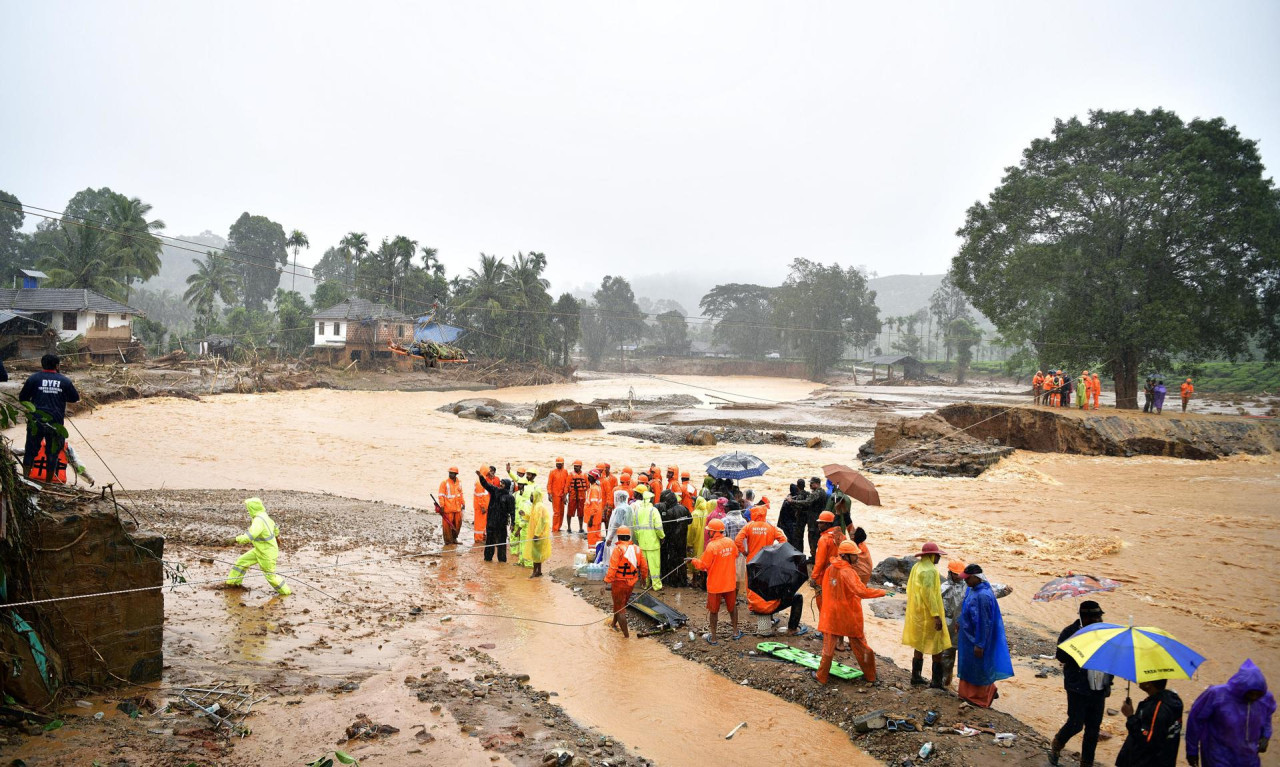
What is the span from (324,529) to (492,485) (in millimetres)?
3765

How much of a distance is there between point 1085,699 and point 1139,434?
2221 centimetres

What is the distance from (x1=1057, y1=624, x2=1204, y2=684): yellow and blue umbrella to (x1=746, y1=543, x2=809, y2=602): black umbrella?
3.17 metres

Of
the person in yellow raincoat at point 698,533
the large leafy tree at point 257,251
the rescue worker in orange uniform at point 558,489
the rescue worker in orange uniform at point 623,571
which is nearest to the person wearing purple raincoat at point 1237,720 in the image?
the rescue worker in orange uniform at point 623,571

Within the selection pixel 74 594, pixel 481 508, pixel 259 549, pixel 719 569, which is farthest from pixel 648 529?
pixel 74 594

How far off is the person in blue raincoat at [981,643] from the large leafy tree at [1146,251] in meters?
26.7

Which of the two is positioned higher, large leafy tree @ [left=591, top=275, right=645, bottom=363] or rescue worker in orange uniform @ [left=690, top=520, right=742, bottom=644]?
large leafy tree @ [left=591, top=275, right=645, bottom=363]

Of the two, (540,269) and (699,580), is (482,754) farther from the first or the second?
(540,269)

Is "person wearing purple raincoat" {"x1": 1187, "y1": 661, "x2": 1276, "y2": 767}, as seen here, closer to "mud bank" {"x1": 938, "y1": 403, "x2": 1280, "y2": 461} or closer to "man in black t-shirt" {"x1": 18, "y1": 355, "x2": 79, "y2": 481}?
"man in black t-shirt" {"x1": 18, "y1": 355, "x2": 79, "y2": 481}

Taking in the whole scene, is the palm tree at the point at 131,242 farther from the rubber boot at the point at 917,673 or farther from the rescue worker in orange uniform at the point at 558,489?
the rubber boot at the point at 917,673

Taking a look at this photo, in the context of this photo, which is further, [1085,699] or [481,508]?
[481,508]

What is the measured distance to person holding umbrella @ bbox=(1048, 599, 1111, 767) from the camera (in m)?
5.44

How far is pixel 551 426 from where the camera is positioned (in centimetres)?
3206

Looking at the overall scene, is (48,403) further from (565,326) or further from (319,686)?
(565,326)

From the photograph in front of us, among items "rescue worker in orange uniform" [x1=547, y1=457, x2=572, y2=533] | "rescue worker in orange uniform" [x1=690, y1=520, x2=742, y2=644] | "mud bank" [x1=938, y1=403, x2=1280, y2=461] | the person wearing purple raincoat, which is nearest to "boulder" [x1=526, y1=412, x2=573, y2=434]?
"rescue worker in orange uniform" [x1=547, y1=457, x2=572, y2=533]
